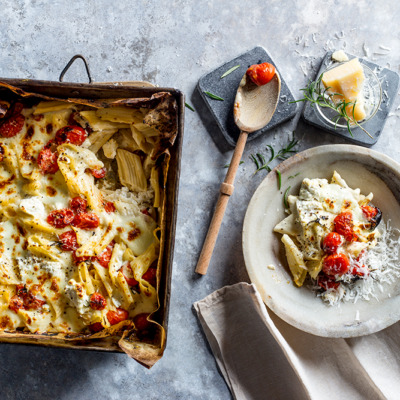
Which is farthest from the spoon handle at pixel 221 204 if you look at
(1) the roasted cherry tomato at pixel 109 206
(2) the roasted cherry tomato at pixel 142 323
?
(1) the roasted cherry tomato at pixel 109 206

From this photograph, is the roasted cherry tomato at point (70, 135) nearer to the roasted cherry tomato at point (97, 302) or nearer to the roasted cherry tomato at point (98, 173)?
the roasted cherry tomato at point (98, 173)

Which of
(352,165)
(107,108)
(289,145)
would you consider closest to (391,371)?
(352,165)

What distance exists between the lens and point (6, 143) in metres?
2.31

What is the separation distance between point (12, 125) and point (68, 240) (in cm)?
65

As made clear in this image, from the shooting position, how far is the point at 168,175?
232cm

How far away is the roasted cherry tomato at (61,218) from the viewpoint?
2.30m

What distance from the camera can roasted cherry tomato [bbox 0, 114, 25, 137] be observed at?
90.1 inches

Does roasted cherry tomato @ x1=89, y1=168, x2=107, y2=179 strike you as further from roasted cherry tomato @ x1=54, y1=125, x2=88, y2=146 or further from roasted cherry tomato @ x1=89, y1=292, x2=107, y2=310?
roasted cherry tomato @ x1=89, y1=292, x2=107, y2=310

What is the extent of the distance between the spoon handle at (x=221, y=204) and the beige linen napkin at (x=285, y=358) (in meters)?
0.24

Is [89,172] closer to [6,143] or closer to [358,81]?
[6,143]

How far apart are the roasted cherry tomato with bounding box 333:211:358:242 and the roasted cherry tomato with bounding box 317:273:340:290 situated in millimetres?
269

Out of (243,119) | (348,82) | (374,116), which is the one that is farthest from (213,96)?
(374,116)

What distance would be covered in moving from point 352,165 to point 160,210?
1163mm

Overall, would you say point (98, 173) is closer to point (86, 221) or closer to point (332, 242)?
point (86, 221)
